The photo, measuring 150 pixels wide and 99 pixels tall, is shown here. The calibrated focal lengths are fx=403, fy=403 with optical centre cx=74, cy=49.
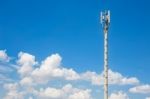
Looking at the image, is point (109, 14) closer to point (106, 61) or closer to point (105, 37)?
point (105, 37)

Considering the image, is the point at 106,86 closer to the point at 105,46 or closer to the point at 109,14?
the point at 105,46

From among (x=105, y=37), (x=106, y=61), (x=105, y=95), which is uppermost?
(x=105, y=37)

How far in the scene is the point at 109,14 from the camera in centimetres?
8212

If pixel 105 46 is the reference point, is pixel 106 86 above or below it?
below

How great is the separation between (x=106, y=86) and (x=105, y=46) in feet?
28.0

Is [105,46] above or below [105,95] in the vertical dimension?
above

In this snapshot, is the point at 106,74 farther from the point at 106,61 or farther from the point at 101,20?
the point at 101,20

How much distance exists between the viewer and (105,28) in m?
82.5

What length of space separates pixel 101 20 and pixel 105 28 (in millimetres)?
1836

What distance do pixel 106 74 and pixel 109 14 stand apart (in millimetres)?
12406

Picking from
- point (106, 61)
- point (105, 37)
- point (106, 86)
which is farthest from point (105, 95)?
point (105, 37)

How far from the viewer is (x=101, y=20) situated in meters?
82.6

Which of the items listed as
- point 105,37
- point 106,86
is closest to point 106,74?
point 106,86

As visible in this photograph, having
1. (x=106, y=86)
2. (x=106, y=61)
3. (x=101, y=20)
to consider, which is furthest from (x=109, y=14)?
(x=106, y=86)
